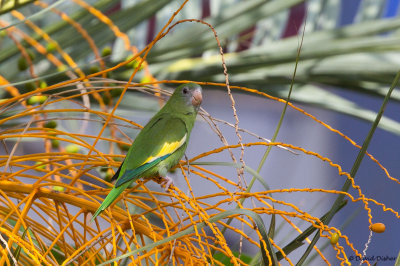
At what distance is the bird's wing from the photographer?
0.46 meters

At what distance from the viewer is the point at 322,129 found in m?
1.55

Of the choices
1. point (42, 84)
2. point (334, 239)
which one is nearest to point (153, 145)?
point (334, 239)

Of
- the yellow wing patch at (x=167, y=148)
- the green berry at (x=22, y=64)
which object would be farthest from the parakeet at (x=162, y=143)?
the green berry at (x=22, y=64)

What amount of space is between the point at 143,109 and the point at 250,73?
0.54 ft

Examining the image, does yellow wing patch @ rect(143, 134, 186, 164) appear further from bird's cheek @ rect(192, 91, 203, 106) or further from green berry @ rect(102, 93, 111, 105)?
green berry @ rect(102, 93, 111, 105)

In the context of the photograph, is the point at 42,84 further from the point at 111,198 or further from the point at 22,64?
the point at 111,198

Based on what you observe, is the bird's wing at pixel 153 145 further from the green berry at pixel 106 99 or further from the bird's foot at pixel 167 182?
the green berry at pixel 106 99

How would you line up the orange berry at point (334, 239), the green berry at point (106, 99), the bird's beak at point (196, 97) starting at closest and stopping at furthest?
the orange berry at point (334, 239), the bird's beak at point (196, 97), the green berry at point (106, 99)

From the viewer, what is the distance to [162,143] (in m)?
0.49

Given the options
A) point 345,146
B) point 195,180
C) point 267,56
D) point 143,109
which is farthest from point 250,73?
point 345,146

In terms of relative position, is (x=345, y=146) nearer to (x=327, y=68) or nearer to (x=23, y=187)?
(x=327, y=68)

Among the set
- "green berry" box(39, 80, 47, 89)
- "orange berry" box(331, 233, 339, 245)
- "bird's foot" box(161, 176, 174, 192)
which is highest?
"green berry" box(39, 80, 47, 89)

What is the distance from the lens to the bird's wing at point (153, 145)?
456mm

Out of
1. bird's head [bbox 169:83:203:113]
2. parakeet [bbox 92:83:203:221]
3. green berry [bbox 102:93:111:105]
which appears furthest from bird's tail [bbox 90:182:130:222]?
green berry [bbox 102:93:111:105]
